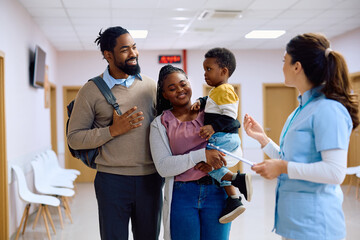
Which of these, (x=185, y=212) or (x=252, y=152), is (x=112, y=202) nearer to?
(x=185, y=212)

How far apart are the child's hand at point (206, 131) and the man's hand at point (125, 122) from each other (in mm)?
329

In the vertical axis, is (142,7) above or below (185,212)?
above

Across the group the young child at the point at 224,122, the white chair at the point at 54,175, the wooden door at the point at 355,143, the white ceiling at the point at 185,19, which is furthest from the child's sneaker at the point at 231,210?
the wooden door at the point at 355,143

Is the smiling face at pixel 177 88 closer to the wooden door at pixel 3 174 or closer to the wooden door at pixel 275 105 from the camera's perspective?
the wooden door at pixel 3 174

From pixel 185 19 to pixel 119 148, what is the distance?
13.2 ft

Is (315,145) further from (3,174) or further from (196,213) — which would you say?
(3,174)

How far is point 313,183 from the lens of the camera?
4.76 feet

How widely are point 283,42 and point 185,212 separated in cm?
654

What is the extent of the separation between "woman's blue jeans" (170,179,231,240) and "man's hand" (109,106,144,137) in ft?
1.27

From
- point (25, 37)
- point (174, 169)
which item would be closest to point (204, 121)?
point (174, 169)

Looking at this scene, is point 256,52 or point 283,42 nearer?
point 283,42

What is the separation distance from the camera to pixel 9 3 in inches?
163

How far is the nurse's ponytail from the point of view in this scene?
Result: 140 cm

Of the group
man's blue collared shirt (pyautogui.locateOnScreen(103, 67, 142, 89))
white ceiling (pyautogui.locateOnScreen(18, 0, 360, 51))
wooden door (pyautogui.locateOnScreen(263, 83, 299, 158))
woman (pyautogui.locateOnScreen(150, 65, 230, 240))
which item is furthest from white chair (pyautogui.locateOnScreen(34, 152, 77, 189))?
wooden door (pyautogui.locateOnScreen(263, 83, 299, 158))
